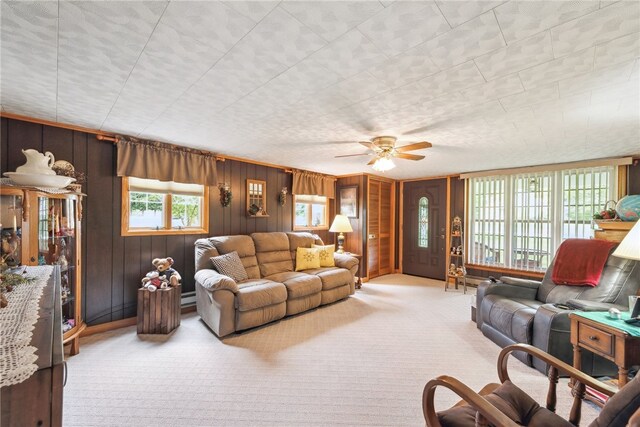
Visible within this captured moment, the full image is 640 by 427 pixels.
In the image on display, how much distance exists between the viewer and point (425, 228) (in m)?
6.25

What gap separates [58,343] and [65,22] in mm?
1469

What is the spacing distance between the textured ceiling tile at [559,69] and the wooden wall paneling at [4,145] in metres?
4.34

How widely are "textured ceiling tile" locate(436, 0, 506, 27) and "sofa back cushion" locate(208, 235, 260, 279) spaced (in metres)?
3.50

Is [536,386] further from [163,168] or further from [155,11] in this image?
[163,168]

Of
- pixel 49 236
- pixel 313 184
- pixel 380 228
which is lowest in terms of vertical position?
pixel 380 228

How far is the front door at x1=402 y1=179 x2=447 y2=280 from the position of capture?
5992 mm

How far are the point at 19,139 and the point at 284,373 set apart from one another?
3377 mm

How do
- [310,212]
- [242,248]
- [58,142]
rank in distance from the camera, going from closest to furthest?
1. [58,142]
2. [242,248]
3. [310,212]

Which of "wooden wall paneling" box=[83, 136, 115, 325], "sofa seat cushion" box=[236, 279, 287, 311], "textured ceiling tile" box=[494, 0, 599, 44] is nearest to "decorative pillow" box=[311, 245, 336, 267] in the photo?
"sofa seat cushion" box=[236, 279, 287, 311]

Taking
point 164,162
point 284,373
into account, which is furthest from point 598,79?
point 164,162

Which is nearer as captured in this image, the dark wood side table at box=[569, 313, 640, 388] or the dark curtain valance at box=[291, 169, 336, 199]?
the dark wood side table at box=[569, 313, 640, 388]

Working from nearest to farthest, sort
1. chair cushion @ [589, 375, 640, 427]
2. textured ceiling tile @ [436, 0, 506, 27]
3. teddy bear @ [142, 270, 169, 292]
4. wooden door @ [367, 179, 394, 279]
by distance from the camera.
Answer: chair cushion @ [589, 375, 640, 427]
textured ceiling tile @ [436, 0, 506, 27]
teddy bear @ [142, 270, 169, 292]
wooden door @ [367, 179, 394, 279]

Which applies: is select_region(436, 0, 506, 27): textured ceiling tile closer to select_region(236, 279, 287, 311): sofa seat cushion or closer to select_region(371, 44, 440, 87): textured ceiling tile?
select_region(371, 44, 440, 87): textured ceiling tile

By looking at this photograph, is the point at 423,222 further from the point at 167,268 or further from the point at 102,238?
the point at 102,238
